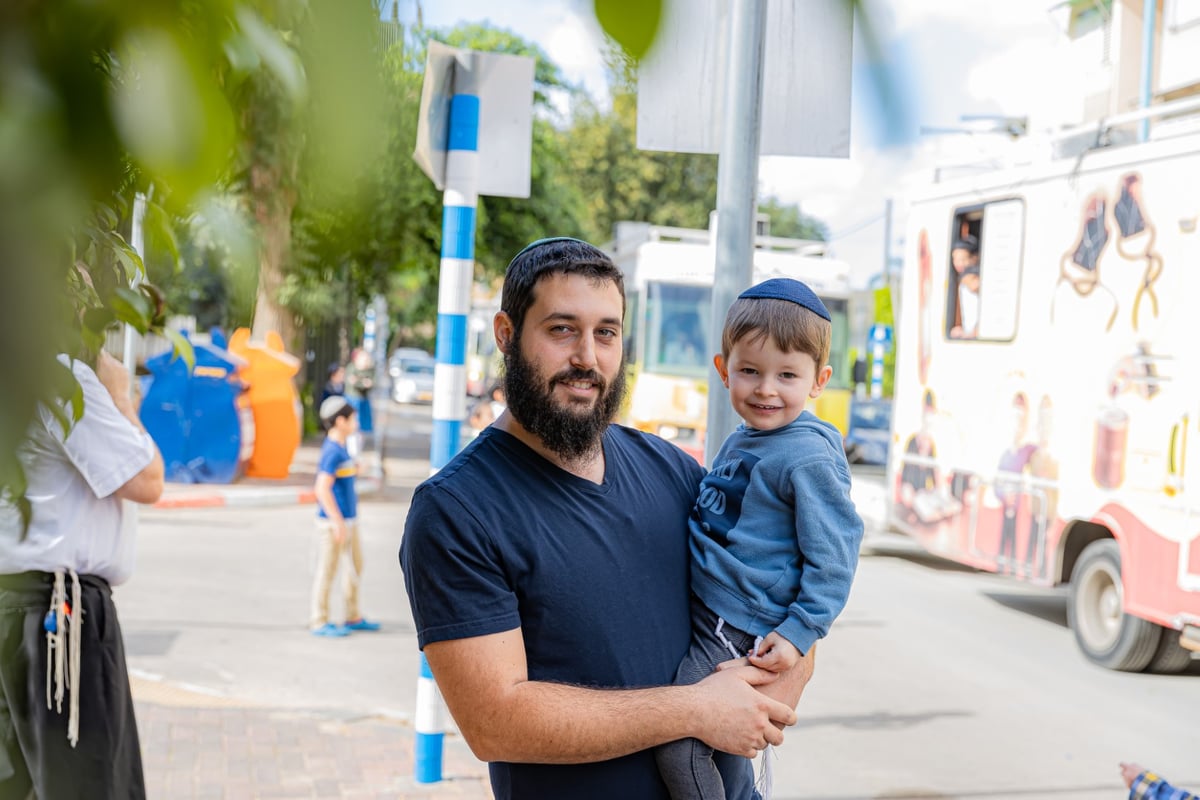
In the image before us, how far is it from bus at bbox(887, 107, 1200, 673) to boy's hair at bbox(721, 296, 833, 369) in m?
5.87

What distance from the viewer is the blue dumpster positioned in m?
15.5

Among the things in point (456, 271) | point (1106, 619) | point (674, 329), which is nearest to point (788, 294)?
point (456, 271)

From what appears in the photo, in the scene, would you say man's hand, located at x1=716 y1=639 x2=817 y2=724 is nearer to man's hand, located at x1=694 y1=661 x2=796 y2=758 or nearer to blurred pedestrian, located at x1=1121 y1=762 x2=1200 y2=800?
man's hand, located at x1=694 y1=661 x2=796 y2=758

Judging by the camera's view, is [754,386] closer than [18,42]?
No

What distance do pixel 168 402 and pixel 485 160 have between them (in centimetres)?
1138

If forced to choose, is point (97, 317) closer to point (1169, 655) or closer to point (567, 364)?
point (567, 364)

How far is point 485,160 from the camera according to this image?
17.0 feet

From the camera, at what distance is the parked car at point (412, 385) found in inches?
1735

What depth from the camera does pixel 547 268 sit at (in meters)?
2.33

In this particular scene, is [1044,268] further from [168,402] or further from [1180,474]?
[168,402]

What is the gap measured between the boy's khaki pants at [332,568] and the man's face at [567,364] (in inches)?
241

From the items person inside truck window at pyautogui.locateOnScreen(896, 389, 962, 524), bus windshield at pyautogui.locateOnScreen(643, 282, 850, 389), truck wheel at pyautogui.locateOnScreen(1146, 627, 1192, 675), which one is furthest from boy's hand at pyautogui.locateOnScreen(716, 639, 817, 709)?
bus windshield at pyautogui.locateOnScreen(643, 282, 850, 389)

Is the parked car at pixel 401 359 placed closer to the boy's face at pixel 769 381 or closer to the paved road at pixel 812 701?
the paved road at pixel 812 701

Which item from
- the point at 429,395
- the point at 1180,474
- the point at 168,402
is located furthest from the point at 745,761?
the point at 429,395
